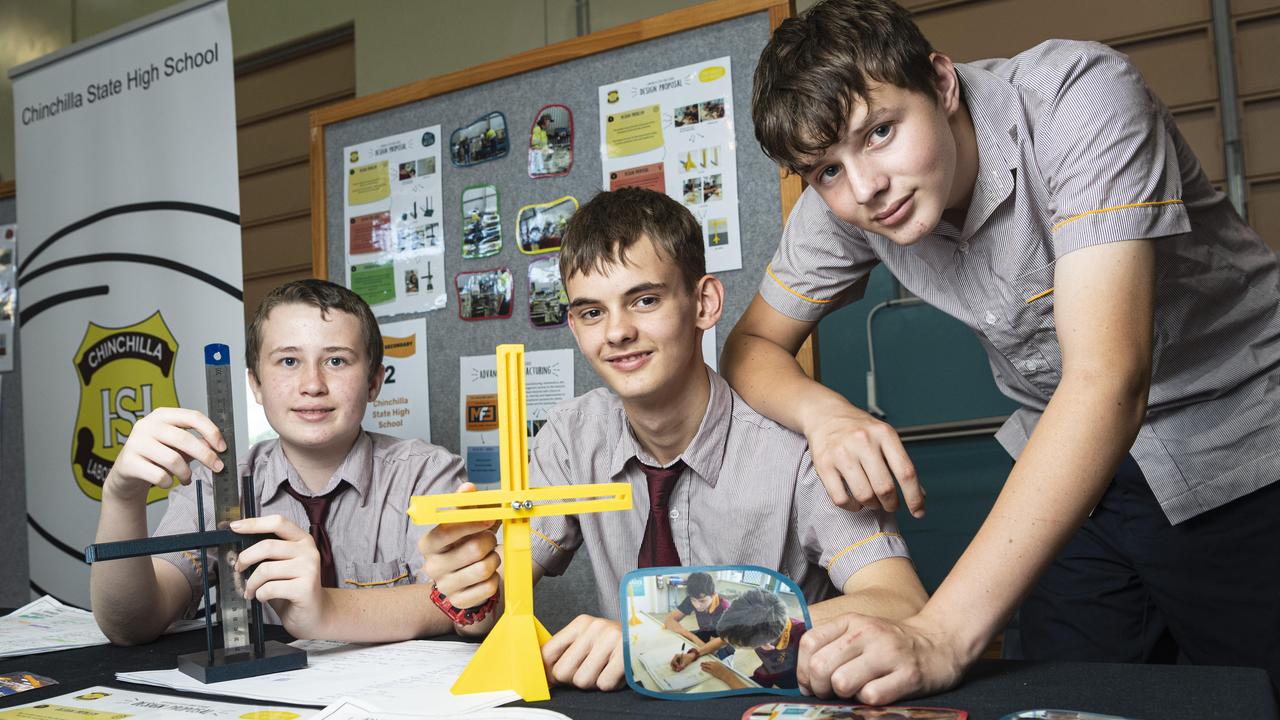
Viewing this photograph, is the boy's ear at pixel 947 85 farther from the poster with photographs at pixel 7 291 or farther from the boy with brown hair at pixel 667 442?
the poster with photographs at pixel 7 291

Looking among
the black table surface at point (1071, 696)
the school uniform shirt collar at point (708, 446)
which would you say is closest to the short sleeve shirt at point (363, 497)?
the school uniform shirt collar at point (708, 446)

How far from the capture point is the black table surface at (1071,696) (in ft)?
2.02

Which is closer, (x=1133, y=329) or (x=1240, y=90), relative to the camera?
(x=1133, y=329)

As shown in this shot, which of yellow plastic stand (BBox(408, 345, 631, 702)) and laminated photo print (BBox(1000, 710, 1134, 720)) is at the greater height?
yellow plastic stand (BBox(408, 345, 631, 702))

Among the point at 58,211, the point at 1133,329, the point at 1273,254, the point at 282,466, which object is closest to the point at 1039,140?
the point at 1133,329

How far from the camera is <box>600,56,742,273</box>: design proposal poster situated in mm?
1630

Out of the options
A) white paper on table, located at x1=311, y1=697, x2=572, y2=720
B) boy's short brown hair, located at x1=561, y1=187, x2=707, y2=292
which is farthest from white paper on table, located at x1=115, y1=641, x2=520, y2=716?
boy's short brown hair, located at x1=561, y1=187, x2=707, y2=292

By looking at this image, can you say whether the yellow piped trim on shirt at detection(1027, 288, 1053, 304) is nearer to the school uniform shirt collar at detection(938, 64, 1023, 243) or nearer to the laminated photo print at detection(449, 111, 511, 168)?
the school uniform shirt collar at detection(938, 64, 1023, 243)

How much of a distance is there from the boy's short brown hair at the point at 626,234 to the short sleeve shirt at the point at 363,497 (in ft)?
1.47

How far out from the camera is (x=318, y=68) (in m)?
3.91

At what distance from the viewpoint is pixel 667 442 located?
118 centimetres

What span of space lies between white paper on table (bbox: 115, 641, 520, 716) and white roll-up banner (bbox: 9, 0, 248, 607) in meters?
1.06

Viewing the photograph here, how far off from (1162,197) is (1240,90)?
1964mm

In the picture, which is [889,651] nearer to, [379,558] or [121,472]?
[121,472]
